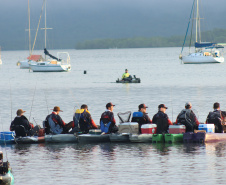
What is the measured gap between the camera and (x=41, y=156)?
22.7m

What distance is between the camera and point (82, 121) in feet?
84.2

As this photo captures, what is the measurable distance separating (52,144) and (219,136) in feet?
20.2

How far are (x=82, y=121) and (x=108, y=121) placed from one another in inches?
40.3

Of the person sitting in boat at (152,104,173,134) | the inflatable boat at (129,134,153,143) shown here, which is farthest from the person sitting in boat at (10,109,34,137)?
the person sitting in boat at (152,104,173,134)

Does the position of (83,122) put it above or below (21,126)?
above

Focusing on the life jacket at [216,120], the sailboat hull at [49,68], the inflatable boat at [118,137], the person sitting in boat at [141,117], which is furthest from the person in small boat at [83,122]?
the sailboat hull at [49,68]

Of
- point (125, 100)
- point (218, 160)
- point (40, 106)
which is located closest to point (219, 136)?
point (218, 160)

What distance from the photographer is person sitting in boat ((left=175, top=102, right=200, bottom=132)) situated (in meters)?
24.8

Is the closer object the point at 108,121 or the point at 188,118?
the point at 188,118

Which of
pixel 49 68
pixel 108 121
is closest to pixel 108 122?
pixel 108 121

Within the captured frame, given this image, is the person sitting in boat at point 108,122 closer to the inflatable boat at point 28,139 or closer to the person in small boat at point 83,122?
the person in small boat at point 83,122

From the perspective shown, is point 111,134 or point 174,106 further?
point 174,106

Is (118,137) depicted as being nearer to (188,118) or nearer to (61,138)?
(61,138)

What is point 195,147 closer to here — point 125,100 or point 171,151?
point 171,151
